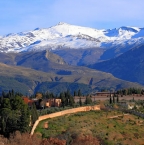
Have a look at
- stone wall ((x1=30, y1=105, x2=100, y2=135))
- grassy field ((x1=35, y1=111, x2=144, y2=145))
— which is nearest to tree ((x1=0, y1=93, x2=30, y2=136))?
stone wall ((x1=30, y1=105, x2=100, y2=135))

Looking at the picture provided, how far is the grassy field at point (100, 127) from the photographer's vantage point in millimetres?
65519

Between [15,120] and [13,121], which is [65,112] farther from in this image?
[13,121]

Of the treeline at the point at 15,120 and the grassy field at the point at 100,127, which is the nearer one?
the treeline at the point at 15,120

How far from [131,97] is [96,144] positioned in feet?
203

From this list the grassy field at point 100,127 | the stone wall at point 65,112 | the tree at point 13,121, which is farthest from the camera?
the stone wall at point 65,112

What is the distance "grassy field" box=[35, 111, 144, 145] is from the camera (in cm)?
6552

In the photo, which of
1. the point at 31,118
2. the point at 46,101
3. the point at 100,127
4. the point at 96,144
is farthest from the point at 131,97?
the point at 96,144

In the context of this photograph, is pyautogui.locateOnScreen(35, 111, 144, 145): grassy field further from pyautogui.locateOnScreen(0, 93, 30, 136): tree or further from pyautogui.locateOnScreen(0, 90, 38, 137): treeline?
pyautogui.locateOnScreen(0, 93, 30, 136): tree

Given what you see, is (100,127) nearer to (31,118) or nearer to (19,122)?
(31,118)

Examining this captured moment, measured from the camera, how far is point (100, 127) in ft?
249

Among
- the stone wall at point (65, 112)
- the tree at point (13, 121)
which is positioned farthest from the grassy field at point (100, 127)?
the tree at point (13, 121)

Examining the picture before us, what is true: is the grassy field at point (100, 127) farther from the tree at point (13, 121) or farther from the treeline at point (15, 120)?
the tree at point (13, 121)

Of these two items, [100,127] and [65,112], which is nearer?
[100,127]

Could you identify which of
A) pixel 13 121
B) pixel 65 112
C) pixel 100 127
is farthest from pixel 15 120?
pixel 65 112
